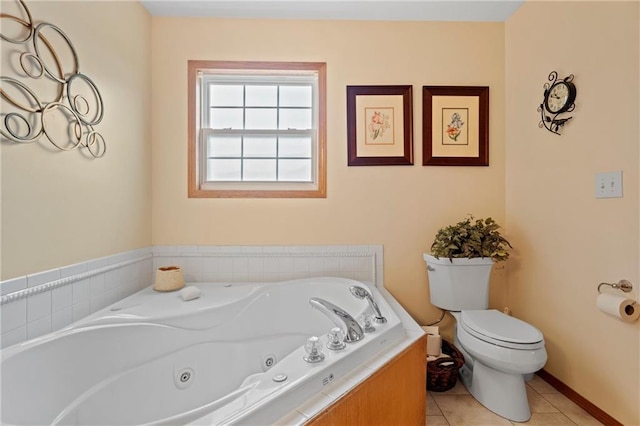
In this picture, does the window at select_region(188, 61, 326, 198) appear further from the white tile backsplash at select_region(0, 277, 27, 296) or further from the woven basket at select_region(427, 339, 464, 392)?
the woven basket at select_region(427, 339, 464, 392)

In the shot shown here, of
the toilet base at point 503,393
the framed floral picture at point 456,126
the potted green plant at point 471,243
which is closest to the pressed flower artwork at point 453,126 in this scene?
the framed floral picture at point 456,126

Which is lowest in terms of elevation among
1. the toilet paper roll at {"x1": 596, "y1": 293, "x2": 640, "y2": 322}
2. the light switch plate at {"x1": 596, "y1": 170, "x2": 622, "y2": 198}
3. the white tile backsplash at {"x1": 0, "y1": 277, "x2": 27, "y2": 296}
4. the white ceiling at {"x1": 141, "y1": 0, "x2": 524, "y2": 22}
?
→ the toilet paper roll at {"x1": 596, "y1": 293, "x2": 640, "y2": 322}

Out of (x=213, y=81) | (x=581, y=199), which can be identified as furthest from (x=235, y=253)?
(x=581, y=199)

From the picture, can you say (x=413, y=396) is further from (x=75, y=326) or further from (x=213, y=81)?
(x=213, y=81)

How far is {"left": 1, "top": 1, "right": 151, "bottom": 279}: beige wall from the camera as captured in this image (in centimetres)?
102

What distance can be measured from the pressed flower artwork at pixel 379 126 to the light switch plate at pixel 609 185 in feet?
3.65

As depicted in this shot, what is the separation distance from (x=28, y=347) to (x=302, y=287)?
1192 millimetres

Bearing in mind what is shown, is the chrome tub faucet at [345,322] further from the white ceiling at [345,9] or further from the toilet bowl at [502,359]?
the white ceiling at [345,9]

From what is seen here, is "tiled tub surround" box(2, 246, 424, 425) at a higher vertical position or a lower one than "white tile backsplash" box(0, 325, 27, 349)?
higher

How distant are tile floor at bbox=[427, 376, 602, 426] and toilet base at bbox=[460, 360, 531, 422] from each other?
3 cm

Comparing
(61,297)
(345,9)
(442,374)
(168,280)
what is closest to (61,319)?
(61,297)

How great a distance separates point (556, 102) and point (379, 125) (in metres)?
1.01

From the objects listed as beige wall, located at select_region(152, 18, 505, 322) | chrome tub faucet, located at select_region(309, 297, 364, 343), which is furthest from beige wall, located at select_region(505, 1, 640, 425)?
chrome tub faucet, located at select_region(309, 297, 364, 343)

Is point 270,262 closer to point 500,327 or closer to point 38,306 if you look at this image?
point 38,306
